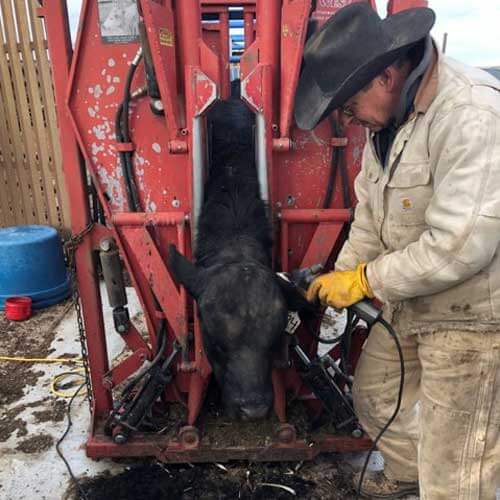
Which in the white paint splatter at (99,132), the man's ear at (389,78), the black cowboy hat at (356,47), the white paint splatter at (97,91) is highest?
the black cowboy hat at (356,47)

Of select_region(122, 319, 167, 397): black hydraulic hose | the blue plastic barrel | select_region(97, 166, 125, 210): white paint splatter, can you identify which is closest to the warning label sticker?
select_region(97, 166, 125, 210): white paint splatter

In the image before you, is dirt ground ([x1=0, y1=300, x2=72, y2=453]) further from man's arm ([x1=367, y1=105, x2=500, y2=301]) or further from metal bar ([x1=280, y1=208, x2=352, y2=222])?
man's arm ([x1=367, y1=105, x2=500, y2=301])

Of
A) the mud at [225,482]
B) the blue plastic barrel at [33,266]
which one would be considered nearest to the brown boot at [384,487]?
the mud at [225,482]

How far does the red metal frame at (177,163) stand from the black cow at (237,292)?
15 cm

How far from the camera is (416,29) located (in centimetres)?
203

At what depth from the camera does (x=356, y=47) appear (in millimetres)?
2016

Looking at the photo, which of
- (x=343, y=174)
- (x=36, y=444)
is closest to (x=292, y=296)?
(x=343, y=174)

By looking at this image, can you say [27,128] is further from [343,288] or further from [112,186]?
[343,288]

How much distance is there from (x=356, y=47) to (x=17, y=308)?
461 cm

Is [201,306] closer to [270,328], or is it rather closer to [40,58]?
[270,328]

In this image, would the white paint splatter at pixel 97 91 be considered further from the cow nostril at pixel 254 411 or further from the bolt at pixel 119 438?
the bolt at pixel 119 438

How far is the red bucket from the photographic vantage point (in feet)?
17.5

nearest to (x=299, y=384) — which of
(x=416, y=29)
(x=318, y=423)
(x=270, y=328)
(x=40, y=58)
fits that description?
(x=318, y=423)

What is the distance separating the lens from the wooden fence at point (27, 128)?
21.4ft
